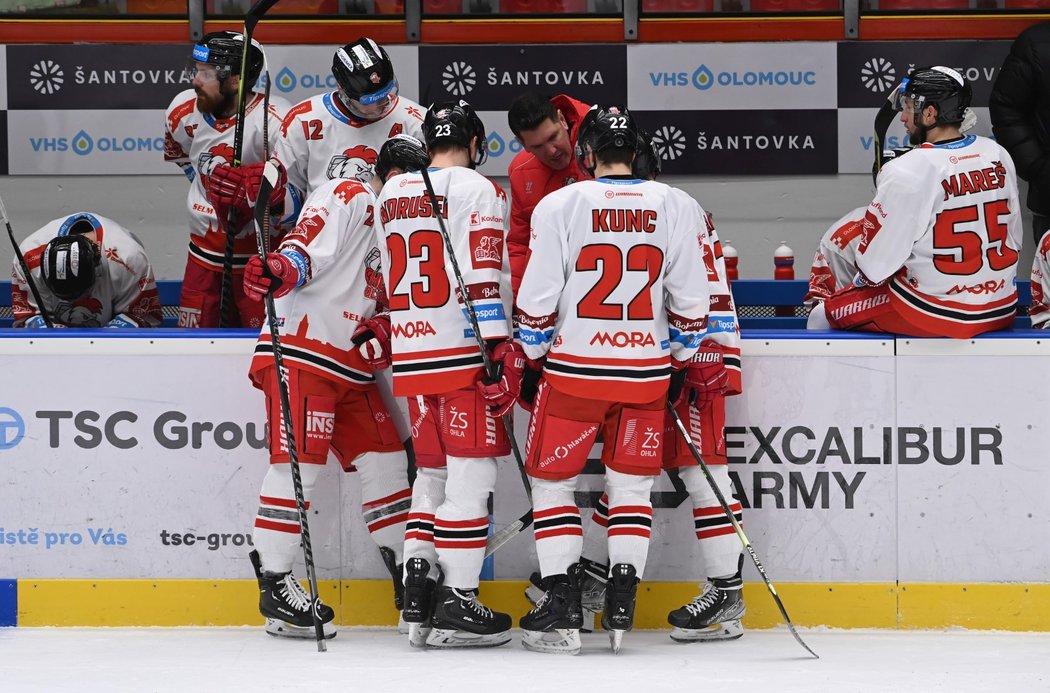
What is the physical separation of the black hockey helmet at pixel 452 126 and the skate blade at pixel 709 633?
57.4 inches

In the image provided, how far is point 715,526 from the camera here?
418 cm

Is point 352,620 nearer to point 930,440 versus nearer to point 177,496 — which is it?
point 177,496

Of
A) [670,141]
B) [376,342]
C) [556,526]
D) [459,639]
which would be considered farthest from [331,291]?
[670,141]

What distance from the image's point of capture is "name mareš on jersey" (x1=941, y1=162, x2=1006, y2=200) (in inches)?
Result: 169

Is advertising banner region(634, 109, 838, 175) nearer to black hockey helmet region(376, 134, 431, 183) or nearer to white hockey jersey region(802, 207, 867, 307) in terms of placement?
white hockey jersey region(802, 207, 867, 307)

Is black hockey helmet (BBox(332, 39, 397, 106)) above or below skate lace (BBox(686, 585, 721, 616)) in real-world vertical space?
above

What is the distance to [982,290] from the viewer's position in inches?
170

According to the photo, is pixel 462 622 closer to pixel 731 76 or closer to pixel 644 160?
pixel 644 160

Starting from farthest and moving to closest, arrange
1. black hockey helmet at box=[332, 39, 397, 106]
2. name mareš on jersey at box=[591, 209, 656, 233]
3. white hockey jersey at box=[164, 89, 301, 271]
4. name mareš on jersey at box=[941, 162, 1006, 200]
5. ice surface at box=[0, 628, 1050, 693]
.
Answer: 1. white hockey jersey at box=[164, 89, 301, 271]
2. black hockey helmet at box=[332, 39, 397, 106]
3. name mareš on jersey at box=[941, 162, 1006, 200]
4. name mareš on jersey at box=[591, 209, 656, 233]
5. ice surface at box=[0, 628, 1050, 693]

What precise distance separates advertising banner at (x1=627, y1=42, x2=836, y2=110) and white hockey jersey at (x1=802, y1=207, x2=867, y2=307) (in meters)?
0.89

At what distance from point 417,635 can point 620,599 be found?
58 cm

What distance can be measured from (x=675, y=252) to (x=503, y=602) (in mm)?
1177

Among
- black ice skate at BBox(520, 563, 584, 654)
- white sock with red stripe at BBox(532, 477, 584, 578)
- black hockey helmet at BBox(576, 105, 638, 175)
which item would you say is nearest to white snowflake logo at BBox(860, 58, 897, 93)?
black hockey helmet at BBox(576, 105, 638, 175)

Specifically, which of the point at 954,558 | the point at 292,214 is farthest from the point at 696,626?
the point at 292,214
